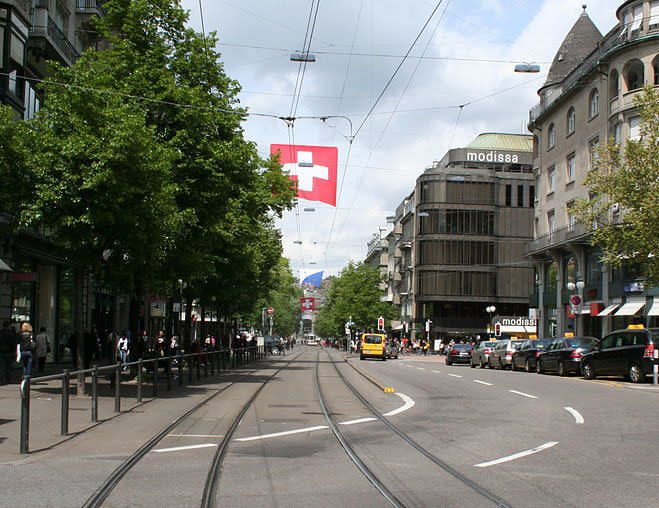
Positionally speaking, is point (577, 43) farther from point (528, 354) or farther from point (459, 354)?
point (528, 354)

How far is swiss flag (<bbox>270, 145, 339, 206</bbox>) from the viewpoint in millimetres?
22188

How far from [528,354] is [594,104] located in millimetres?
18972

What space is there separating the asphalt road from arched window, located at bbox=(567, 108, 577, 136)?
34.2m

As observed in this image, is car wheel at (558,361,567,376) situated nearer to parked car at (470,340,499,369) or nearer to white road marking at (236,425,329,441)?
parked car at (470,340,499,369)

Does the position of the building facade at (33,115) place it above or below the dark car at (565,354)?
above

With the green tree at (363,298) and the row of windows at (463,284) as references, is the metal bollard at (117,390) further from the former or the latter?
the green tree at (363,298)

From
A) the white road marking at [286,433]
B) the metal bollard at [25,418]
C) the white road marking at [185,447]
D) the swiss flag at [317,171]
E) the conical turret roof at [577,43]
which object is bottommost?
the white road marking at [286,433]

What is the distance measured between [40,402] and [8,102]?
12.4 metres

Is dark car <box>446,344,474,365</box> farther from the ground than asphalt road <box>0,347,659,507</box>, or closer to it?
closer to it

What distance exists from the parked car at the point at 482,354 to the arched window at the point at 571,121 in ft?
52.0

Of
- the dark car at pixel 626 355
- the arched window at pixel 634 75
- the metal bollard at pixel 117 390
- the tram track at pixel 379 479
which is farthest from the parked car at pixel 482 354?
the metal bollard at pixel 117 390

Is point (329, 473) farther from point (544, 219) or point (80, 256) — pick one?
point (544, 219)

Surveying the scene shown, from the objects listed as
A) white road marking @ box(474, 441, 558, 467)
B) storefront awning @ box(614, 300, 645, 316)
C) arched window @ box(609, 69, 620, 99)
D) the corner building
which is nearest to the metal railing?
white road marking @ box(474, 441, 558, 467)

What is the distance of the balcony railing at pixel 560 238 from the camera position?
152 feet
